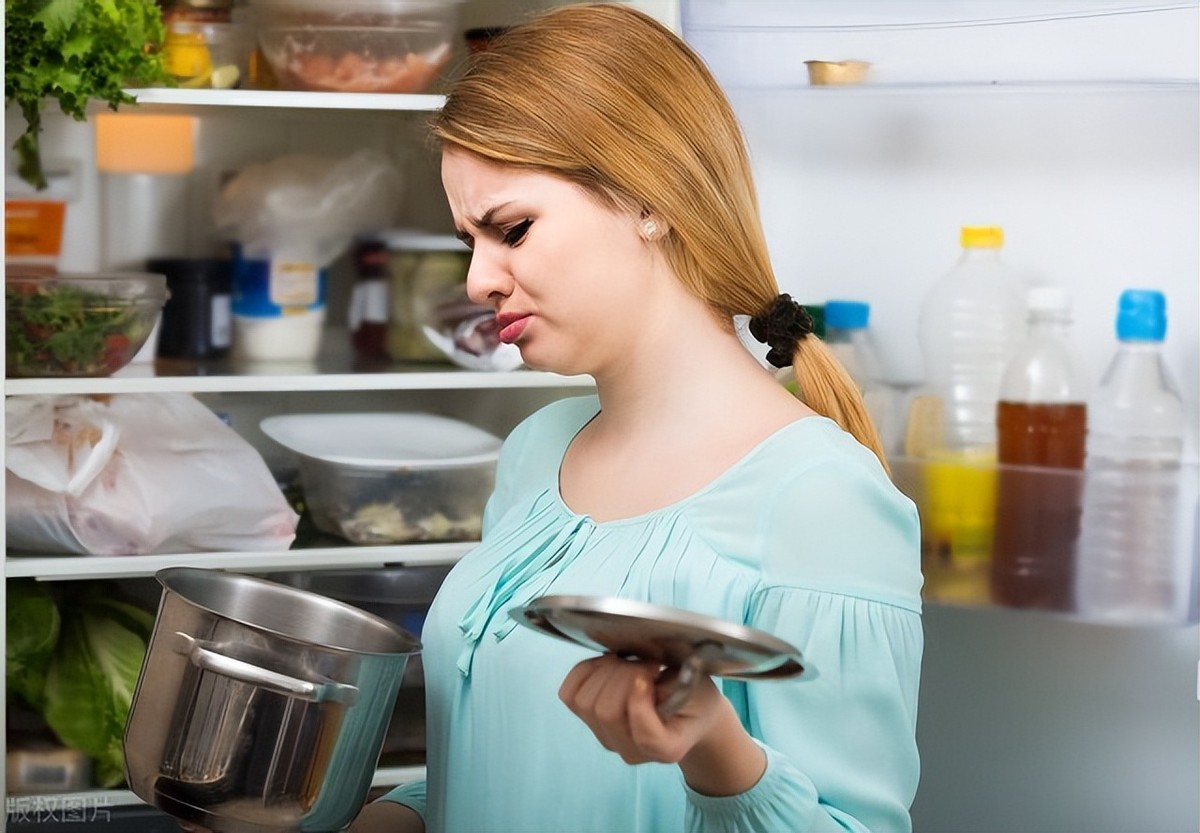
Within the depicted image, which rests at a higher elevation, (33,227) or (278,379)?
(33,227)

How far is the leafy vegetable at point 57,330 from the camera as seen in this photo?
1.55 meters

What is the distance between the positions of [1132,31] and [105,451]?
114 cm

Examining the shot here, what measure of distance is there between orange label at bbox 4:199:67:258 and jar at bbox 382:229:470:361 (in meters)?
0.39

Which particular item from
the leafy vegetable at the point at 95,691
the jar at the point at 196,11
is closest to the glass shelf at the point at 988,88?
the jar at the point at 196,11

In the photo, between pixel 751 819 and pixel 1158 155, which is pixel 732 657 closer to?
pixel 751 819

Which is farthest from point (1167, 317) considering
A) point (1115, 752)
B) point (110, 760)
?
point (110, 760)

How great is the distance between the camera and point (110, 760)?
1626 mm

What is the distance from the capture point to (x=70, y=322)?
5.12 ft

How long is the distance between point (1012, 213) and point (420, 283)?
731 mm

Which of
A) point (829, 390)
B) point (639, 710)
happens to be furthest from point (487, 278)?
point (639, 710)

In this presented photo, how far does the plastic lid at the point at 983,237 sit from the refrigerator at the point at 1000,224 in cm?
4

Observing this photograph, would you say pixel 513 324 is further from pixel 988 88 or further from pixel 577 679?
pixel 988 88

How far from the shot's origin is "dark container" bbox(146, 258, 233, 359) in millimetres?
1762

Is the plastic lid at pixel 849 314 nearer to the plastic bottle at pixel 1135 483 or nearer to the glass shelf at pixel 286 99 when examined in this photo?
the plastic bottle at pixel 1135 483
